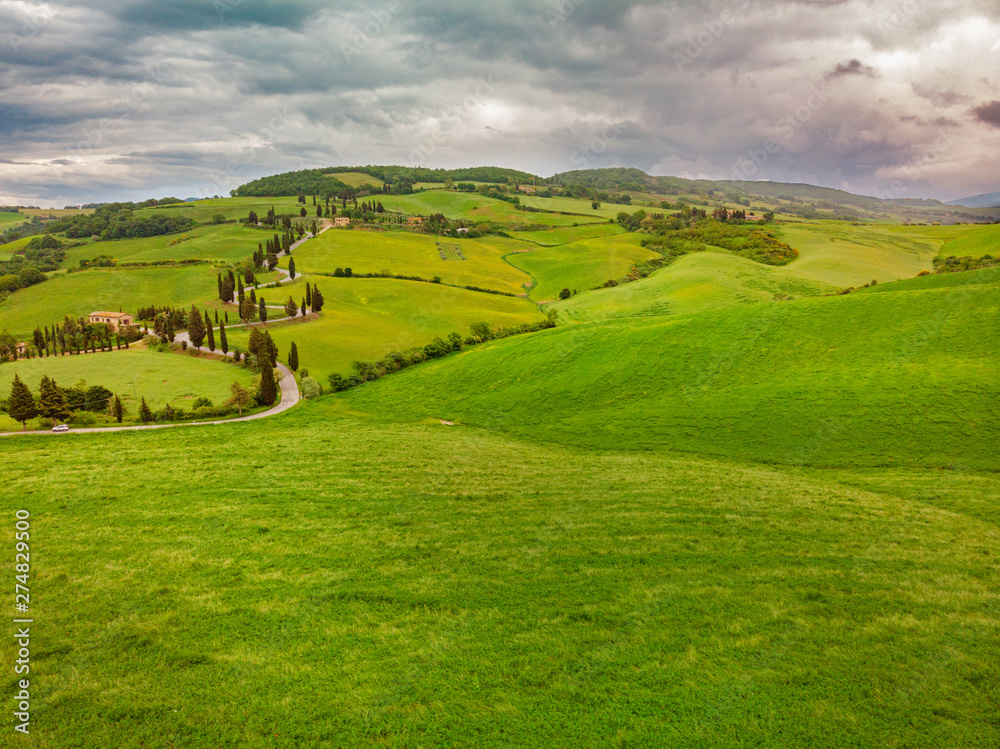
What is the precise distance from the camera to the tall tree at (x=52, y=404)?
47.2 meters

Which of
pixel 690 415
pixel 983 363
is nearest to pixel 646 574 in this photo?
A: pixel 690 415

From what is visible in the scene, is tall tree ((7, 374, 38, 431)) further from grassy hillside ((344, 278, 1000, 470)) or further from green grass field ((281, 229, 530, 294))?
green grass field ((281, 229, 530, 294))

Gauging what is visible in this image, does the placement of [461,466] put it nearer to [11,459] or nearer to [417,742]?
[417,742]

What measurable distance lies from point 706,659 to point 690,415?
2914cm

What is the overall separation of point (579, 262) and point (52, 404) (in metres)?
129

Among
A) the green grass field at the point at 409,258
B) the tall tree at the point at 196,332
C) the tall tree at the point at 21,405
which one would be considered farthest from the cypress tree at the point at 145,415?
the green grass field at the point at 409,258

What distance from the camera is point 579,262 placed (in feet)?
482

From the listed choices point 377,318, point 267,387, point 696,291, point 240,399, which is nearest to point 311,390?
point 267,387

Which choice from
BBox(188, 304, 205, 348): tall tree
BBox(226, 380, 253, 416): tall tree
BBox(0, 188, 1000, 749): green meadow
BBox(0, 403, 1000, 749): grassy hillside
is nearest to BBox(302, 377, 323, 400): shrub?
BBox(0, 188, 1000, 749): green meadow

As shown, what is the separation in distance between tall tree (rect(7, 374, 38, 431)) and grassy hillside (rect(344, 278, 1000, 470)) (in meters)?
31.3

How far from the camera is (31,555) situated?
765 inches

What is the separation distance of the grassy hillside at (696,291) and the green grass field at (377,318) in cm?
1516

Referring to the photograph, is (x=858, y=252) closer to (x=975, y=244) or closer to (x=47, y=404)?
(x=975, y=244)

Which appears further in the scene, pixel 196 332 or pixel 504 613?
pixel 196 332
